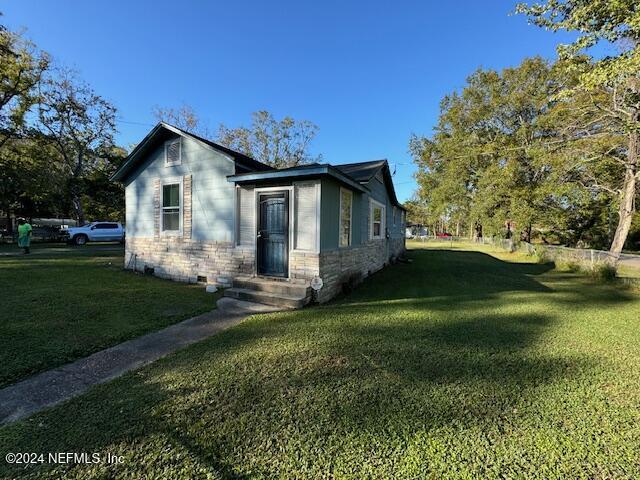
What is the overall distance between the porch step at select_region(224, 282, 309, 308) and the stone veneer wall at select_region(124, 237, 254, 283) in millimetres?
730

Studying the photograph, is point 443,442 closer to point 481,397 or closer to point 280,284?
point 481,397

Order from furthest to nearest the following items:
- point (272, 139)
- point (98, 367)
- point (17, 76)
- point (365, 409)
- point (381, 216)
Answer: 1. point (272, 139)
2. point (17, 76)
3. point (381, 216)
4. point (98, 367)
5. point (365, 409)

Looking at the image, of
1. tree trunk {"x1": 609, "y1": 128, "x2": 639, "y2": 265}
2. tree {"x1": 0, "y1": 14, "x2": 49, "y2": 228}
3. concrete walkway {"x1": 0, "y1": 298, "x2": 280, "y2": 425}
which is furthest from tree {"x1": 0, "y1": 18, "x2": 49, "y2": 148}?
tree trunk {"x1": 609, "y1": 128, "x2": 639, "y2": 265}

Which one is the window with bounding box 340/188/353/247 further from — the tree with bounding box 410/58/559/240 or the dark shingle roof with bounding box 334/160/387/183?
the tree with bounding box 410/58/559/240

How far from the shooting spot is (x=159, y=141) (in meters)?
8.40

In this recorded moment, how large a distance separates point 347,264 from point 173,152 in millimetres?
5748

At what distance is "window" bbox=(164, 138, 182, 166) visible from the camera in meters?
8.03

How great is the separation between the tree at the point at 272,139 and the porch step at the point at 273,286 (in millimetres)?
22820

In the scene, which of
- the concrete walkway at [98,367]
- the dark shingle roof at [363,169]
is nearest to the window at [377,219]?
the dark shingle roof at [363,169]

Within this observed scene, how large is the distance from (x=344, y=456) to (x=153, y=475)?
1211 millimetres

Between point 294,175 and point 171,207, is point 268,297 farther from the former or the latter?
point 171,207

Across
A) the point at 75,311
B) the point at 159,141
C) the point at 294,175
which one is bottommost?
the point at 75,311

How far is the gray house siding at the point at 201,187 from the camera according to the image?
728cm

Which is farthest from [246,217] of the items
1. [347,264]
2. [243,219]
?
[347,264]
